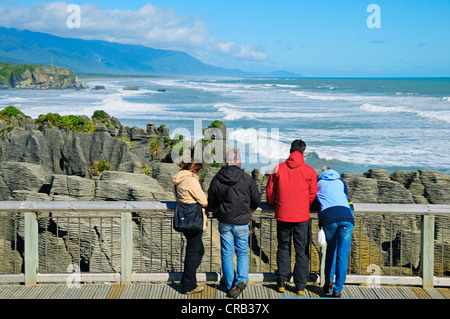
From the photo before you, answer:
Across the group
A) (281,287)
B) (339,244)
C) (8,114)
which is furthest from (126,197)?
(8,114)

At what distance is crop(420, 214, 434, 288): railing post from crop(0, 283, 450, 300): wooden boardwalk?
0.14m

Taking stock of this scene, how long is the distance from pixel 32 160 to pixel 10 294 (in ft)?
40.4

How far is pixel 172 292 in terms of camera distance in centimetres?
621

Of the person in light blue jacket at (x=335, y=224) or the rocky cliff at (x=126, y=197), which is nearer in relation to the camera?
the person in light blue jacket at (x=335, y=224)

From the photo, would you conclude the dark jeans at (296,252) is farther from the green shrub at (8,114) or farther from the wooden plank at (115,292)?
the green shrub at (8,114)

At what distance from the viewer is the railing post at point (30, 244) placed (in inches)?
243

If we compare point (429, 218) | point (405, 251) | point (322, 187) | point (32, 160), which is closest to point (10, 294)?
point (322, 187)

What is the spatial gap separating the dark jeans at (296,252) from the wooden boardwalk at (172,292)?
0.68 feet

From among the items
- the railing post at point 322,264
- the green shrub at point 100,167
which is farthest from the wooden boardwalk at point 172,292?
the green shrub at point 100,167

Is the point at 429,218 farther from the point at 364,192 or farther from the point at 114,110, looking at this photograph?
the point at 114,110

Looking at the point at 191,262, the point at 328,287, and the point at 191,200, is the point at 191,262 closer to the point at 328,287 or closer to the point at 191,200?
the point at 191,200

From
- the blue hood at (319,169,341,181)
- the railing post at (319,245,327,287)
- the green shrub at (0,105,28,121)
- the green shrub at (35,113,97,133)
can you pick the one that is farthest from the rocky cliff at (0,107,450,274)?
the green shrub at (0,105,28,121)

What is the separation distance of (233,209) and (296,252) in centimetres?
98
